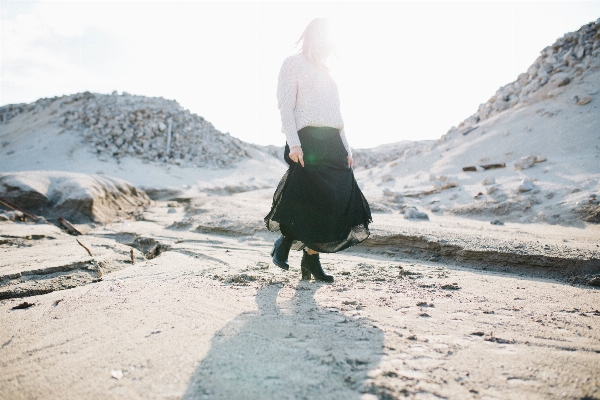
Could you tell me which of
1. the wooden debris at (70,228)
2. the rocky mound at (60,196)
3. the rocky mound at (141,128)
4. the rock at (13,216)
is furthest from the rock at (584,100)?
the rocky mound at (141,128)

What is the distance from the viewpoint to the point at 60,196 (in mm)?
5371

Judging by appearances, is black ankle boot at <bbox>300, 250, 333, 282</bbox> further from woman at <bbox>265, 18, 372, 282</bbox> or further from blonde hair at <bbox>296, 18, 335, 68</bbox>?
blonde hair at <bbox>296, 18, 335, 68</bbox>

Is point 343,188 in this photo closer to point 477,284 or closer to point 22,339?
point 477,284

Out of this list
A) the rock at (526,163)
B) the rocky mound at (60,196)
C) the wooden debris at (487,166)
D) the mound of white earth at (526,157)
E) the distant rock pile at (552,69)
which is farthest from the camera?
the distant rock pile at (552,69)

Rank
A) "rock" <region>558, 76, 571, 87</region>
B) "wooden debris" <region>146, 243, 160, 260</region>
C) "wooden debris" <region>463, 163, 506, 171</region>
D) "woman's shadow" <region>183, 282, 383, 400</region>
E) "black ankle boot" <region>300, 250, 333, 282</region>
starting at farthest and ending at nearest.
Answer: "rock" <region>558, 76, 571, 87</region>
"wooden debris" <region>463, 163, 506, 171</region>
"wooden debris" <region>146, 243, 160, 260</region>
"black ankle boot" <region>300, 250, 333, 282</region>
"woman's shadow" <region>183, 282, 383, 400</region>

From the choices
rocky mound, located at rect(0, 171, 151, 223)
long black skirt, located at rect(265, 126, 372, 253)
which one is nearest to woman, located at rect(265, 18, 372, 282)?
long black skirt, located at rect(265, 126, 372, 253)

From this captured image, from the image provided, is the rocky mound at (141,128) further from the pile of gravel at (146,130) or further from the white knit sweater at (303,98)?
the white knit sweater at (303,98)

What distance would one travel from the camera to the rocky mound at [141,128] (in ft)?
46.2

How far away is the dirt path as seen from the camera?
41.8 inches

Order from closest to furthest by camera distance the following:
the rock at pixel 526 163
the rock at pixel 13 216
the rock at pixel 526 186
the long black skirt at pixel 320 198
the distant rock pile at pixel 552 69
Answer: the long black skirt at pixel 320 198 → the rock at pixel 13 216 → the rock at pixel 526 186 → the rock at pixel 526 163 → the distant rock pile at pixel 552 69

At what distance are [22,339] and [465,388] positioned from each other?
5.32 feet

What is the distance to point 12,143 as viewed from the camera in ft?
47.3

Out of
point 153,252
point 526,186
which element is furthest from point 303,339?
point 526,186

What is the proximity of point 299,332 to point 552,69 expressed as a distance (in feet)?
41.3
